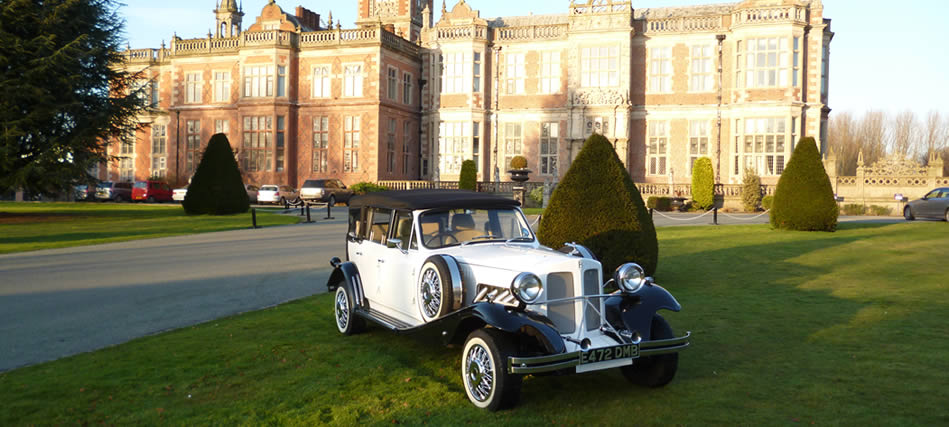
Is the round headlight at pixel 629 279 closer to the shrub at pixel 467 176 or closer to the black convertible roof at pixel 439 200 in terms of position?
the black convertible roof at pixel 439 200

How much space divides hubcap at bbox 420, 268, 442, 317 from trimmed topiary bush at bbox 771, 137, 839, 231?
55.4 feet

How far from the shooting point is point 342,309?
7.82 m

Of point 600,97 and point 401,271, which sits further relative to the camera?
point 600,97

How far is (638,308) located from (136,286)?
897 centimetres

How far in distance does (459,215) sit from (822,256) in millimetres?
11567

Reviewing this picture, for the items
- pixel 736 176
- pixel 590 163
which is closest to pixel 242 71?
pixel 736 176

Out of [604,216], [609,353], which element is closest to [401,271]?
[609,353]

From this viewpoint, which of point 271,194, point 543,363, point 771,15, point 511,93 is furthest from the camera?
point 511,93

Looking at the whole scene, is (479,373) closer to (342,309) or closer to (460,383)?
(460,383)

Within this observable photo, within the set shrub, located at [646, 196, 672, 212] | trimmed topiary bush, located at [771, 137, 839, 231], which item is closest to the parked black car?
shrub, located at [646, 196, 672, 212]

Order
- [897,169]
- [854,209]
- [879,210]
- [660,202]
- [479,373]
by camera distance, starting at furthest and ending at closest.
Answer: [660,202] < [897,169] < [854,209] < [879,210] < [479,373]

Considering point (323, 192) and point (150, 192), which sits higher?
point (323, 192)

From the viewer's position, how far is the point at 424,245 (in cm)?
A: 662

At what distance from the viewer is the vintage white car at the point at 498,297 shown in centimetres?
512
